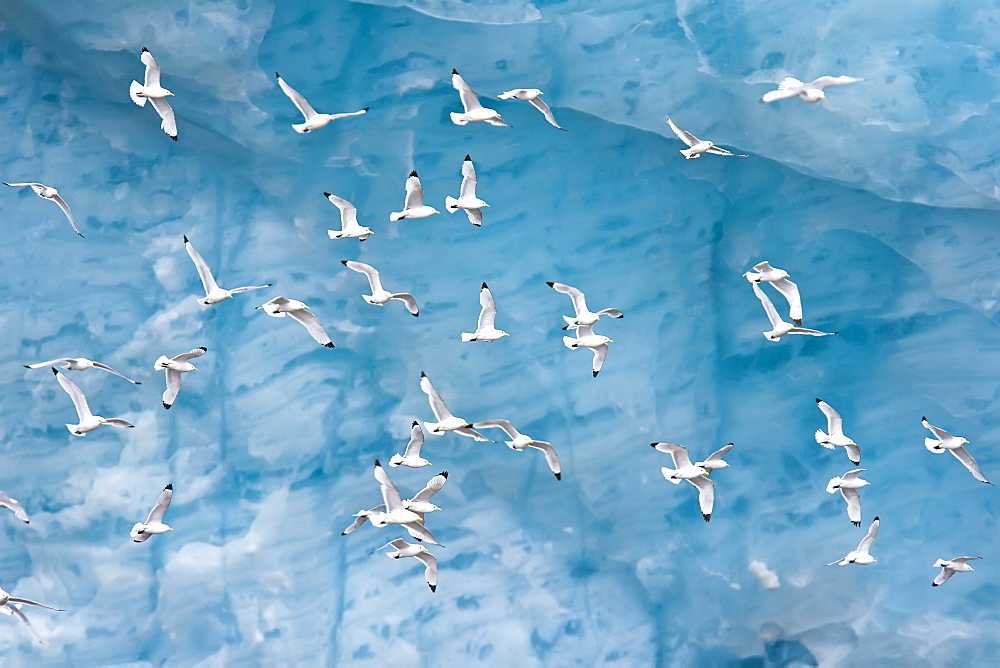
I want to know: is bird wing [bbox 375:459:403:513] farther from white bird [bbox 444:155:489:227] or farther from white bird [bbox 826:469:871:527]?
white bird [bbox 826:469:871:527]

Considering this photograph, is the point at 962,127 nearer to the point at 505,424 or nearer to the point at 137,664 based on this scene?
the point at 505,424

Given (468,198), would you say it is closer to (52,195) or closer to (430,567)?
(430,567)

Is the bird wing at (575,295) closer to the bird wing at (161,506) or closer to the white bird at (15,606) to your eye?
the bird wing at (161,506)

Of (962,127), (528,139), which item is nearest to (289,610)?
(528,139)

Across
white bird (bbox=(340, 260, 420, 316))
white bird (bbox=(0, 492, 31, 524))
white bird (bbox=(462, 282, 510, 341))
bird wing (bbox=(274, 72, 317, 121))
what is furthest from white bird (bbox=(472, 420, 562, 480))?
white bird (bbox=(0, 492, 31, 524))

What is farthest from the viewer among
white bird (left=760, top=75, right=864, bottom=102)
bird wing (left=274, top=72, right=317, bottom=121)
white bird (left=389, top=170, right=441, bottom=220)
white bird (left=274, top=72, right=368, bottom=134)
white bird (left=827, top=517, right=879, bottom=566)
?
white bird (left=827, top=517, right=879, bottom=566)

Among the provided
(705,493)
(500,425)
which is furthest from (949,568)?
(500,425)
